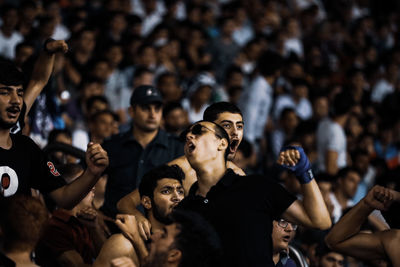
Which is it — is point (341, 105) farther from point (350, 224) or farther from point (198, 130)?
point (198, 130)

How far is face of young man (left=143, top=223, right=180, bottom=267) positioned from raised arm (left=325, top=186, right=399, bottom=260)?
151 cm

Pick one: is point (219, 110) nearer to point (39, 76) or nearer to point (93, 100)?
point (39, 76)

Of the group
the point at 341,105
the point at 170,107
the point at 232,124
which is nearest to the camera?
the point at 232,124

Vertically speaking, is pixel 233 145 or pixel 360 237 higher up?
pixel 233 145

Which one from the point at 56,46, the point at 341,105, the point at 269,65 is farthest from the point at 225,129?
the point at 269,65

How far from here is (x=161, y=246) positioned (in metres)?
4.29

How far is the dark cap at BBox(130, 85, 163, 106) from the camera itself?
7.64m

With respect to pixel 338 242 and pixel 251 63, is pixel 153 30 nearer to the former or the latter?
pixel 251 63

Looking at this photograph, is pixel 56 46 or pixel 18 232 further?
pixel 56 46

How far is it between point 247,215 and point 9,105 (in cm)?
185

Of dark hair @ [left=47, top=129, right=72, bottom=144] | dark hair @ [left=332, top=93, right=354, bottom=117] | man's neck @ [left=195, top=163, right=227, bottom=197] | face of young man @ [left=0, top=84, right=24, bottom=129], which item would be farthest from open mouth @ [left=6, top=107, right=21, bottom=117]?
dark hair @ [left=332, top=93, right=354, bottom=117]

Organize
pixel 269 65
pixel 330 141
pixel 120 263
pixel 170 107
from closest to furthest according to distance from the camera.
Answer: pixel 120 263 < pixel 170 107 < pixel 330 141 < pixel 269 65

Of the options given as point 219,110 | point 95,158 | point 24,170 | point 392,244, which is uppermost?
point 219,110

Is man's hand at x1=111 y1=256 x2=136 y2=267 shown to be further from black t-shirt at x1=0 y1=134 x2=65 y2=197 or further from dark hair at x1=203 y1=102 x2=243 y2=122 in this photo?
dark hair at x1=203 y1=102 x2=243 y2=122
